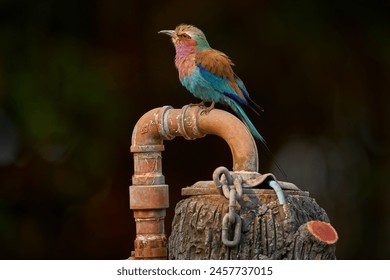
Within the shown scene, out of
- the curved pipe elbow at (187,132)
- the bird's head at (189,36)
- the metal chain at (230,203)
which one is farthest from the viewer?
the bird's head at (189,36)

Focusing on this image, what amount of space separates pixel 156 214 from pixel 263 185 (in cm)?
32

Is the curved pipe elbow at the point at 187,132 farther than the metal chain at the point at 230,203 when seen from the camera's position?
Yes

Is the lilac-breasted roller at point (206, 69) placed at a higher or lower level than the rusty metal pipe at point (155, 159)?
higher

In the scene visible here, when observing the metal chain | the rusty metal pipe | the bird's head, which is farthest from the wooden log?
the bird's head

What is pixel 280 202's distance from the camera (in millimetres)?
2373

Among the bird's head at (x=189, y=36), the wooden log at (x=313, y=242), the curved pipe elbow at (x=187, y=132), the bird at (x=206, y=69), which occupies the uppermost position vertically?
the bird's head at (x=189, y=36)

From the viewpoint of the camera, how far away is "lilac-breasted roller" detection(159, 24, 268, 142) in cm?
293

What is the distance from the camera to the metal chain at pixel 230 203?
7.61 ft

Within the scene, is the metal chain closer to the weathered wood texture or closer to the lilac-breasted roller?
the weathered wood texture

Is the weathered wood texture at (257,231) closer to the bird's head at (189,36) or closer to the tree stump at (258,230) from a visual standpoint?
the tree stump at (258,230)

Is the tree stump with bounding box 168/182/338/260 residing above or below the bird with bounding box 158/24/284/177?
below

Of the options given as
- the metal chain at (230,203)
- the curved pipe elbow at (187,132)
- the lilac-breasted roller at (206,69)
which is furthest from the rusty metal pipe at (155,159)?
the lilac-breasted roller at (206,69)

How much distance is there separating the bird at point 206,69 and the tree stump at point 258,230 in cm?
50
